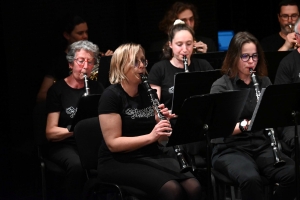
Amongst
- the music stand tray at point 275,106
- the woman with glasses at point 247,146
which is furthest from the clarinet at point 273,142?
the music stand tray at point 275,106

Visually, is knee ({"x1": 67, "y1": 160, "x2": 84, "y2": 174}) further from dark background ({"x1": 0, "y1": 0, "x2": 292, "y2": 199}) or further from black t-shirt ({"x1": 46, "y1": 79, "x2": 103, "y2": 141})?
dark background ({"x1": 0, "y1": 0, "x2": 292, "y2": 199})

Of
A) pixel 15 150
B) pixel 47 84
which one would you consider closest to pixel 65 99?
pixel 47 84

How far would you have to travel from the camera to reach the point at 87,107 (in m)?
4.67

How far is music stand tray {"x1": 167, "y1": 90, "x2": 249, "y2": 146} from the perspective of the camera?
3.93m

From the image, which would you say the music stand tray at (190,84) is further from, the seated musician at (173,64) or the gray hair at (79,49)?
the gray hair at (79,49)

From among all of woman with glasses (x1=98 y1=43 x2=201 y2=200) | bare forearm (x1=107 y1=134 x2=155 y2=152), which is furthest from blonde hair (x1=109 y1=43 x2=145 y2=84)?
A: bare forearm (x1=107 y1=134 x2=155 y2=152)

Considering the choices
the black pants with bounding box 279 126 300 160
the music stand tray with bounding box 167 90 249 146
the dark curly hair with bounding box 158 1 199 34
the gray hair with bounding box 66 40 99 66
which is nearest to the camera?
the music stand tray with bounding box 167 90 249 146

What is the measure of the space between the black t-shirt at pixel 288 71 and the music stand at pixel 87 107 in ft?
4.59

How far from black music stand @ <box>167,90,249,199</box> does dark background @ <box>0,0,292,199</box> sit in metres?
1.92

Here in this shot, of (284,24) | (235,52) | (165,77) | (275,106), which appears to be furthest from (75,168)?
(284,24)

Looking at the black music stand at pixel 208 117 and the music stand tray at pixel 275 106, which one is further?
the music stand tray at pixel 275 106

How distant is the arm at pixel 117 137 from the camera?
13.6 ft

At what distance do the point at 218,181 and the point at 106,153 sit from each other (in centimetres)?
80

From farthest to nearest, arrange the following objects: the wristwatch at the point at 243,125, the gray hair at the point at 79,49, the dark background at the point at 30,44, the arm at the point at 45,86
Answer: the dark background at the point at 30,44, the arm at the point at 45,86, the gray hair at the point at 79,49, the wristwatch at the point at 243,125
